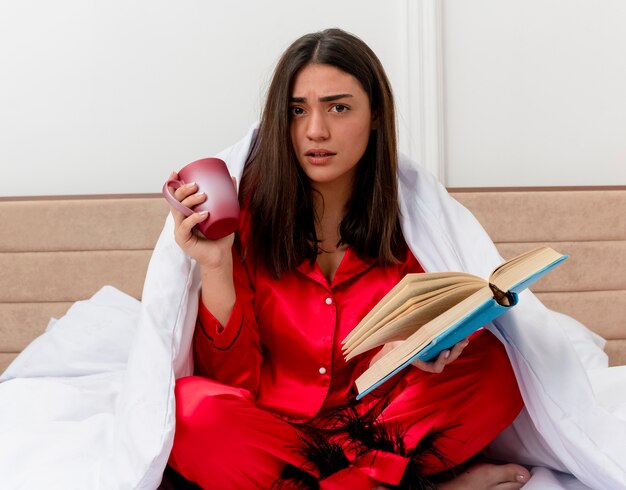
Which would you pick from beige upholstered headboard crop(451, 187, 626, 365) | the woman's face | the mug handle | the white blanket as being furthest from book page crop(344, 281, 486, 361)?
beige upholstered headboard crop(451, 187, 626, 365)

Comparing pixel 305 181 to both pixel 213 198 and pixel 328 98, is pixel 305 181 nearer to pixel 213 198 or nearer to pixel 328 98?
pixel 328 98

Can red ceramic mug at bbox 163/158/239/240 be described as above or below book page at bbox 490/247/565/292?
above

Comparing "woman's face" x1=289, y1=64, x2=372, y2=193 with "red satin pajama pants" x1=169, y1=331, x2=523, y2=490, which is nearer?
"red satin pajama pants" x1=169, y1=331, x2=523, y2=490

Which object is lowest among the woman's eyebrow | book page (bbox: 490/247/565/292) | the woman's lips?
book page (bbox: 490/247/565/292)

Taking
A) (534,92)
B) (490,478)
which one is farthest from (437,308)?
(534,92)

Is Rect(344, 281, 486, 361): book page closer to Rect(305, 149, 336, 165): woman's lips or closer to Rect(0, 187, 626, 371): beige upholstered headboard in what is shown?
Rect(305, 149, 336, 165): woman's lips

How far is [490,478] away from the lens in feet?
4.99

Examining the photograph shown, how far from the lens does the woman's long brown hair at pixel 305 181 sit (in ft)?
5.51

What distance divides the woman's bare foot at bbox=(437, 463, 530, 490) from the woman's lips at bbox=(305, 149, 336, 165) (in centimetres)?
65

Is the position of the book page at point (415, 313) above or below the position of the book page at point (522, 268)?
below

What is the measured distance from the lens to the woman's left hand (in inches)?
52.9

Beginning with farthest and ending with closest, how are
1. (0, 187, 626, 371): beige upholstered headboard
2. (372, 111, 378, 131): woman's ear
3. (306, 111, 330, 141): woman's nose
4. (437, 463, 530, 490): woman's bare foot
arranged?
1. (0, 187, 626, 371): beige upholstered headboard
2. (372, 111, 378, 131): woman's ear
3. (306, 111, 330, 141): woman's nose
4. (437, 463, 530, 490): woman's bare foot

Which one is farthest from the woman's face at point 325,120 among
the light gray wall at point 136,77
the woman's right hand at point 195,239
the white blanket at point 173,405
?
the light gray wall at point 136,77

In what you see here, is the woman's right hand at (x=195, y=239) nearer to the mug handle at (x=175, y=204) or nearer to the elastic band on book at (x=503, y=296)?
the mug handle at (x=175, y=204)
